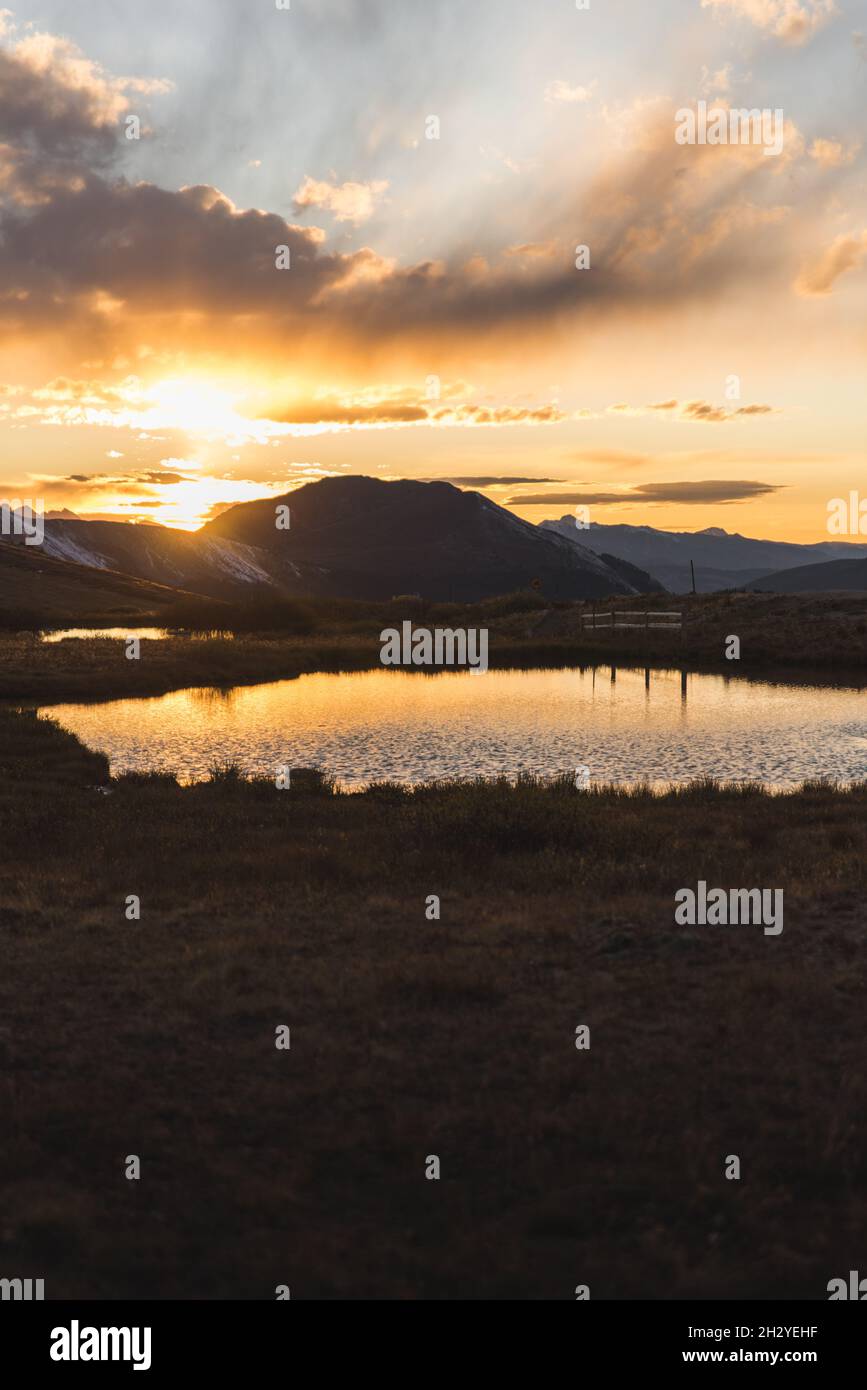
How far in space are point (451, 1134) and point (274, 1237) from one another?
2029mm

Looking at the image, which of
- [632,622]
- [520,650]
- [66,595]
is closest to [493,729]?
[520,650]

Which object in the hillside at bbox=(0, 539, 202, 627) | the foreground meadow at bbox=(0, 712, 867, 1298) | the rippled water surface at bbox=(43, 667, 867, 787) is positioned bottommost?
the foreground meadow at bbox=(0, 712, 867, 1298)

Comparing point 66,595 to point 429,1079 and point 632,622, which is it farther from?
point 429,1079

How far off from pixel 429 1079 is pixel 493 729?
106ft

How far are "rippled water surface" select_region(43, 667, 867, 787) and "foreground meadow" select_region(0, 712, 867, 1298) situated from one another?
1411 cm

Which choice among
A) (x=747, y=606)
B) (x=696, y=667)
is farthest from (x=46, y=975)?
(x=747, y=606)

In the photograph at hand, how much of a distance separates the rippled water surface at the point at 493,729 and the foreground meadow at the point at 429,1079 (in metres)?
14.1

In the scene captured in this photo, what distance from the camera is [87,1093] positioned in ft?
33.2

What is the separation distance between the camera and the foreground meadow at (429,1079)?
781cm

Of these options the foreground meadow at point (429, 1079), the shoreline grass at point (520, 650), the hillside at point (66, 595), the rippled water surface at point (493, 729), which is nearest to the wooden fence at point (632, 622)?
the shoreline grass at point (520, 650)

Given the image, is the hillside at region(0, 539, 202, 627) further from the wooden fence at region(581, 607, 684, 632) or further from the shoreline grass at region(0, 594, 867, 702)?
the wooden fence at region(581, 607, 684, 632)

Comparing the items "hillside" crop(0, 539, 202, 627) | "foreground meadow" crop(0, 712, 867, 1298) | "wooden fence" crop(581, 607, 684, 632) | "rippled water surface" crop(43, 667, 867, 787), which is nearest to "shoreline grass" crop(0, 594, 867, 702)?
"wooden fence" crop(581, 607, 684, 632)

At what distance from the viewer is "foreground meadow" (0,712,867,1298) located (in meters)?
7.81
